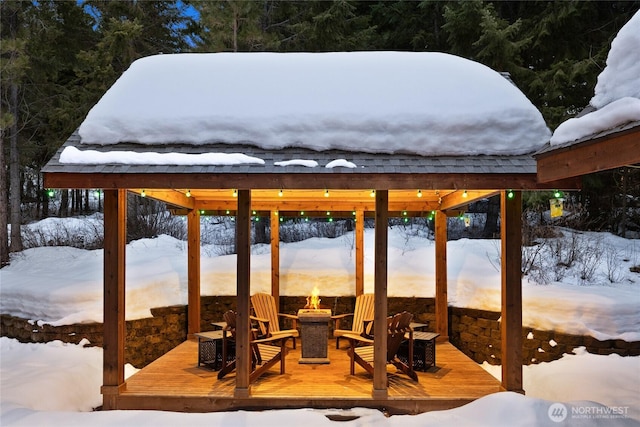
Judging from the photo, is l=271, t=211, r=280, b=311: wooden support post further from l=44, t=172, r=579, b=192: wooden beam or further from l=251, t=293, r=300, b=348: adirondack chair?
l=44, t=172, r=579, b=192: wooden beam

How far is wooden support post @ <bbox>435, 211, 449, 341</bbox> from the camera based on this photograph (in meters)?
8.49

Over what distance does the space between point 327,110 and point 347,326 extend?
189 inches

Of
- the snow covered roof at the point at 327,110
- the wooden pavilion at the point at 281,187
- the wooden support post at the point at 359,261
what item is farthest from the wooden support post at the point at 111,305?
the wooden support post at the point at 359,261

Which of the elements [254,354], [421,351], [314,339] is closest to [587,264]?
[421,351]

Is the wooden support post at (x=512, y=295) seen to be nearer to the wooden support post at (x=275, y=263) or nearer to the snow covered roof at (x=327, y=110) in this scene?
the snow covered roof at (x=327, y=110)

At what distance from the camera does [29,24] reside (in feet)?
40.9

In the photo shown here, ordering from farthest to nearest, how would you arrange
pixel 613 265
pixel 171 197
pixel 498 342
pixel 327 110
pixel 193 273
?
pixel 613 265, pixel 193 273, pixel 498 342, pixel 171 197, pixel 327 110

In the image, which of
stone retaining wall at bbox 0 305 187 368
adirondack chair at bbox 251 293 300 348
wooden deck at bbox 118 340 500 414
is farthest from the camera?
stone retaining wall at bbox 0 305 187 368

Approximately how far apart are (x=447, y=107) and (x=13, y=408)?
18.7 ft

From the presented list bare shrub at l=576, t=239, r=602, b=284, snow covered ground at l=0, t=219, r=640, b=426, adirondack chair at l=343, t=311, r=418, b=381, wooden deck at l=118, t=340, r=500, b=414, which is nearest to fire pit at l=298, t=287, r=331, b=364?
wooden deck at l=118, t=340, r=500, b=414

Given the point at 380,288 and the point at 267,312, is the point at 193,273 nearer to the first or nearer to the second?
the point at 267,312

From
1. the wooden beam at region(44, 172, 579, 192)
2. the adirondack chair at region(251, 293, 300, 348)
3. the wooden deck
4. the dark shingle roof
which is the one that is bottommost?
the wooden deck

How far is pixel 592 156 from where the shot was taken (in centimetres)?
346

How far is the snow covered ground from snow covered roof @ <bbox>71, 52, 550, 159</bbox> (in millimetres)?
2709
